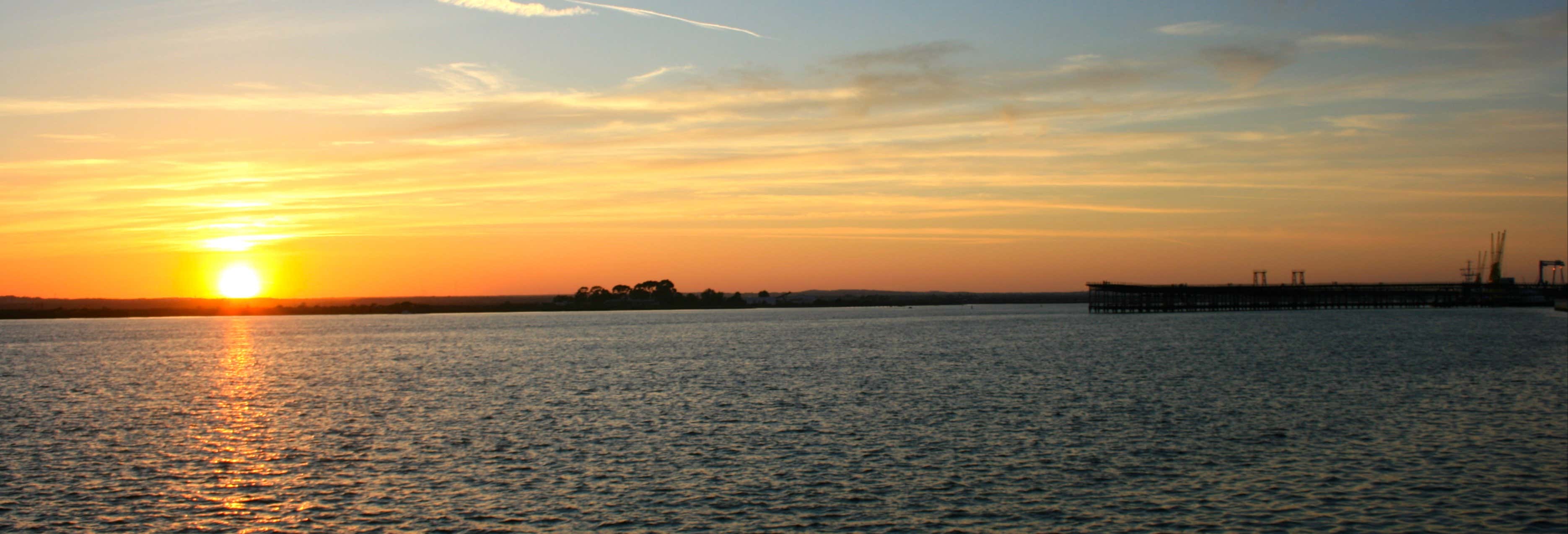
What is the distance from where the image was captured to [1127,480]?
2722cm

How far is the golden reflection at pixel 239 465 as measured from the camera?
2467cm

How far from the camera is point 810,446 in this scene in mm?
33500

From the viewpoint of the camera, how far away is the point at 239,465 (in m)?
31.7

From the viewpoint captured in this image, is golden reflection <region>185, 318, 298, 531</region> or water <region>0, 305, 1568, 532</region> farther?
golden reflection <region>185, 318, 298, 531</region>

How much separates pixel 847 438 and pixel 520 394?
24196 mm

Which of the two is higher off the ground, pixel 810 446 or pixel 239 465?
pixel 810 446

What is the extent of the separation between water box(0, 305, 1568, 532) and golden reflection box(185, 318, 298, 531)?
0.17 m

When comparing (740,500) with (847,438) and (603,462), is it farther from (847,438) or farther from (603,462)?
(847,438)

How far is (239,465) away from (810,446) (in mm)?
17105

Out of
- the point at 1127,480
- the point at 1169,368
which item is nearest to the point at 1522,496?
the point at 1127,480

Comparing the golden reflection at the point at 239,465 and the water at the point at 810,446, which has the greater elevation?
the water at the point at 810,446

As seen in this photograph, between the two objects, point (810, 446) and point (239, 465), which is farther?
point (810, 446)

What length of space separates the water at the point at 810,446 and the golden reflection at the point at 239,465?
0.17 meters

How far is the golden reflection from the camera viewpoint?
80.9 feet
